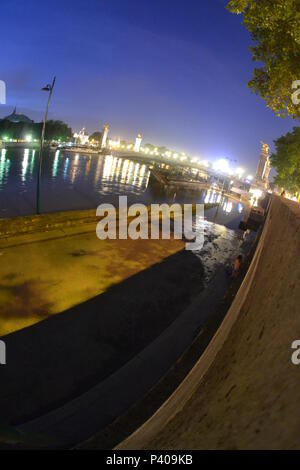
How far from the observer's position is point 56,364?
21.8 feet

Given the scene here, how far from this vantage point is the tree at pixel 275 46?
7273 mm

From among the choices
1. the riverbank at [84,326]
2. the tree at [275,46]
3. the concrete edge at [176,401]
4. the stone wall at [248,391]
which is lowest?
the riverbank at [84,326]

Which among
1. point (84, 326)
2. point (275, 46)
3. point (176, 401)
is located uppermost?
point (275, 46)

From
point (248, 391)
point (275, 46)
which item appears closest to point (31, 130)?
point (275, 46)

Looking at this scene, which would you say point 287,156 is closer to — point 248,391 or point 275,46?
point 275,46

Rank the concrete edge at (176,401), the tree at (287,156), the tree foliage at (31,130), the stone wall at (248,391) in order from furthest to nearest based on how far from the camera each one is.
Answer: the tree foliage at (31,130)
the tree at (287,156)
the concrete edge at (176,401)
the stone wall at (248,391)

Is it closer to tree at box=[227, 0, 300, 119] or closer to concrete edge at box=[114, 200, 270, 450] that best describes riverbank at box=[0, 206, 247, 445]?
concrete edge at box=[114, 200, 270, 450]

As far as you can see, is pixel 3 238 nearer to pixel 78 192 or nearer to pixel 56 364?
pixel 56 364

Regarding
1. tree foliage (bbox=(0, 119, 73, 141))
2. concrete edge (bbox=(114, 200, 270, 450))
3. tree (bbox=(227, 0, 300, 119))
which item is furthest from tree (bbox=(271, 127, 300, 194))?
tree foliage (bbox=(0, 119, 73, 141))

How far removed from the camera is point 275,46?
29.0ft

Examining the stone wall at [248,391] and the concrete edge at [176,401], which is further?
the concrete edge at [176,401]

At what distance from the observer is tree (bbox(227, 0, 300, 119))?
7273 mm

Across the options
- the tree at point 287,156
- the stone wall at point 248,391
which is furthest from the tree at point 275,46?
the tree at point 287,156

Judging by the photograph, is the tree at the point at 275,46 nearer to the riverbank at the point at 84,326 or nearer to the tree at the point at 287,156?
the riverbank at the point at 84,326
